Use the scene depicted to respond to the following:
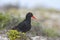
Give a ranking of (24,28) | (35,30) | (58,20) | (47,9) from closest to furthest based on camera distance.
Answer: (24,28), (35,30), (58,20), (47,9)

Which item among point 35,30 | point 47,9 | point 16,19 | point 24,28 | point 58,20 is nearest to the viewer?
point 24,28

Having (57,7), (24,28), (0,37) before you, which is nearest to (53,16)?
(57,7)

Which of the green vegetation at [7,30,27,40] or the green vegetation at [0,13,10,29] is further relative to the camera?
the green vegetation at [0,13,10,29]

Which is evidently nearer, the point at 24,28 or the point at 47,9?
the point at 24,28

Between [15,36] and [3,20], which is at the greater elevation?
[15,36]

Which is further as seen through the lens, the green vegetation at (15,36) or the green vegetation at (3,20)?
the green vegetation at (3,20)

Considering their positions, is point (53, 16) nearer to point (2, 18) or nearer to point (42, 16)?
point (42, 16)

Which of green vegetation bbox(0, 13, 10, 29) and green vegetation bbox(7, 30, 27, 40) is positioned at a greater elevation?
green vegetation bbox(7, 30, 27, 40)

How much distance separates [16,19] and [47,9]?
33.6ft

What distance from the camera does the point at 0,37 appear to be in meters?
11.1

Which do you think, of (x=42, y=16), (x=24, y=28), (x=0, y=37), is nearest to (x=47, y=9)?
(x=42, y=16)

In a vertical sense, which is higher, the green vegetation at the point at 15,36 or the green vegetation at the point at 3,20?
the green vegetation at the point at 15,36

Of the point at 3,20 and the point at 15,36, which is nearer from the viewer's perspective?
the point at 15,36

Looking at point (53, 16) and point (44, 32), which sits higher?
point (44, 32)
